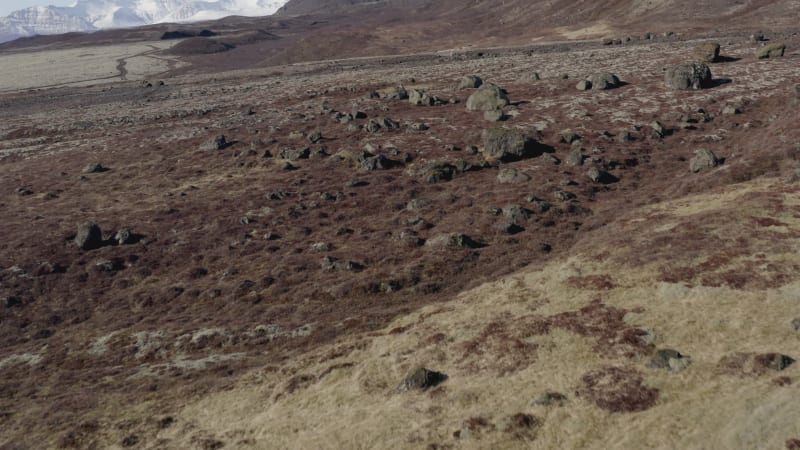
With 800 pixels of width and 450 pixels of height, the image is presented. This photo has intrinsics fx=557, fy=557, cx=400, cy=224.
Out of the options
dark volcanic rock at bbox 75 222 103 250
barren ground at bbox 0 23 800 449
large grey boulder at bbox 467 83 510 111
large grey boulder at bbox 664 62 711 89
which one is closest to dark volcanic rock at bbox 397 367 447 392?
barren ground at bbox 0 23 800 449

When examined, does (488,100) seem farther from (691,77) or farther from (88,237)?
(88,237)

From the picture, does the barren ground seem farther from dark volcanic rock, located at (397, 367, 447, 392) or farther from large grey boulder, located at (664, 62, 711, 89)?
large grey boulder, located at (664, 62, 711, 89)

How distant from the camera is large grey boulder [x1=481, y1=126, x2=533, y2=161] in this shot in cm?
6856

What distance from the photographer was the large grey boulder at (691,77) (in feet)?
281

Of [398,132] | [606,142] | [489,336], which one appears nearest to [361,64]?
[398,132]

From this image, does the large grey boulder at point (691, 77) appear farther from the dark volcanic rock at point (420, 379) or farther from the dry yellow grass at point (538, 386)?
the dark volcanic rock at point (420, 379)

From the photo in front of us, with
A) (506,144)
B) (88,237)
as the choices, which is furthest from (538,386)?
(88,237)

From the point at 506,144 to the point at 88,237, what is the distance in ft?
155

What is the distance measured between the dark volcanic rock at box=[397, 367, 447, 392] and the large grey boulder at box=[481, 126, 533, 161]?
43973mm

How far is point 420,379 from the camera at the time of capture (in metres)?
28.9

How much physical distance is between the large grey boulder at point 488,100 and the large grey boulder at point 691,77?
26241 millimetres

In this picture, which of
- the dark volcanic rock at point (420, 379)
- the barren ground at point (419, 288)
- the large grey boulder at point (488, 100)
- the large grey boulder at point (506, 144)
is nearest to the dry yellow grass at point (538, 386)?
the barren ground at point (419, 288)

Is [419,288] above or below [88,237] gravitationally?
below

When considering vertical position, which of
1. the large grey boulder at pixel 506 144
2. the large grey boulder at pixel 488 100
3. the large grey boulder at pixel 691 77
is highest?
the large grey boulder at pixel 691 77
